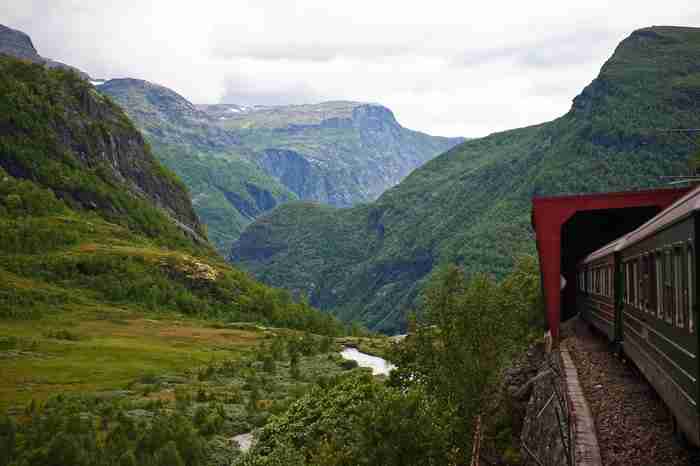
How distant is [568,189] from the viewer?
635 feet

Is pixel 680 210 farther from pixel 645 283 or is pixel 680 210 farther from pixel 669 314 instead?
pixel 645 283

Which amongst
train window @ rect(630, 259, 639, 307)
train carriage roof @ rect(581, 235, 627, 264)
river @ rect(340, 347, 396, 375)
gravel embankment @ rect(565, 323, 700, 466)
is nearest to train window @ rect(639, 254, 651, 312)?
train window @ rect(630, 259, 639, 307)

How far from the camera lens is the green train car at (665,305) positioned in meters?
11.3

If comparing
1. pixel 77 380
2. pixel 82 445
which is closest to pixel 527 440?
pixel 82 445

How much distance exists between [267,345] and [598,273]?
8195 cm

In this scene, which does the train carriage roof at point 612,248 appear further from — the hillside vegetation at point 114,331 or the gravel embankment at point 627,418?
the hillside vegetation at point 114,331

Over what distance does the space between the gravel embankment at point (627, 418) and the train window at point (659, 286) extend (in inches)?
102

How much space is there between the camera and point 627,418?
1661 cm

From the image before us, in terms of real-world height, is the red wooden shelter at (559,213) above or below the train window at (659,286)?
above

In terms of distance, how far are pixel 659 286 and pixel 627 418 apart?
3.83 metres

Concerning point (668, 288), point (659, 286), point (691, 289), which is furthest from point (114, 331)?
point (691, 289)

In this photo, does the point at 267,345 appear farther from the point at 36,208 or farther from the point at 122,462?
the point at 36,208

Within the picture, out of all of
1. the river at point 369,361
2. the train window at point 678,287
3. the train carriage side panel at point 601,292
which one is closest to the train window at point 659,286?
the train window at point 678,287

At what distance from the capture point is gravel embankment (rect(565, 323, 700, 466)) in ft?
46.3
